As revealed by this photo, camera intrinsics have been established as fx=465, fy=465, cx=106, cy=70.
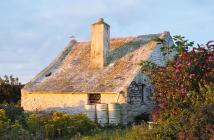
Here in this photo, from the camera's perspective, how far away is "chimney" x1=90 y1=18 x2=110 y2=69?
29672mm

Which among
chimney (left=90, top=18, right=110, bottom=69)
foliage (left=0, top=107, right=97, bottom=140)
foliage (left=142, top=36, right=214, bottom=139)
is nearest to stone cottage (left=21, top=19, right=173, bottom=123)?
chimney (left=90, top=18, right=110, bottom=69)

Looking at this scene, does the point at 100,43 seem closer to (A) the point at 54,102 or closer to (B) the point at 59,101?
(B) the point at 59,101

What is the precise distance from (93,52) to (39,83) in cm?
412

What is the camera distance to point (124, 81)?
2658 cm

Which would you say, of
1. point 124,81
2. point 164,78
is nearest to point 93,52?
point 124,81

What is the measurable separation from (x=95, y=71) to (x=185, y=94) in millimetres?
16535

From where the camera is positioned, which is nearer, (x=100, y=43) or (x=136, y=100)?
(x=136, y=100)

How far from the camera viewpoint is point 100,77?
28.2 m

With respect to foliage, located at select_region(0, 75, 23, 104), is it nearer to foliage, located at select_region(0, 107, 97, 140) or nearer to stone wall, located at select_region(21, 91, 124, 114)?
stone wall, located at select_region(21, 91, 124, 114)

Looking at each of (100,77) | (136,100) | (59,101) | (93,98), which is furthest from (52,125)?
(59,101)

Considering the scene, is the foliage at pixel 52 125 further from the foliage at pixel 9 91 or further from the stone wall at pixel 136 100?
the foliage at pixel 9 91

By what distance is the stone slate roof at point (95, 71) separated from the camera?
2716 cm

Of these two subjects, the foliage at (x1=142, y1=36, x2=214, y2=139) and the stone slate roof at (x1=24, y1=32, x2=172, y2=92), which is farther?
the stone slate roof at (x1=24, y1=32, x2=172, y2=92)

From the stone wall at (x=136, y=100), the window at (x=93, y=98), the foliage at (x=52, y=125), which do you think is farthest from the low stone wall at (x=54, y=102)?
the foliage at (x=52, y=125)
